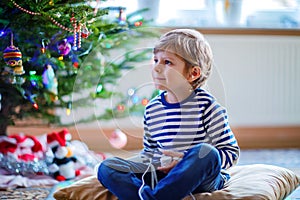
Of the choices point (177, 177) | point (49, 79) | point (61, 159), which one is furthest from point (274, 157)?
point (177, 177)

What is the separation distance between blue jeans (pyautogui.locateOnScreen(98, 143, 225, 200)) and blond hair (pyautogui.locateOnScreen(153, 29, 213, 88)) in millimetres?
220

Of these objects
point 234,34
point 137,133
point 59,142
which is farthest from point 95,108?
point 234,34

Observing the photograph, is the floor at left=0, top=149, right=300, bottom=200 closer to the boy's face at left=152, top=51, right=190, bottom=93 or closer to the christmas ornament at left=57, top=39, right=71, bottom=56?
the christmas ornament at left=57, top=39, right=71, bottom=56

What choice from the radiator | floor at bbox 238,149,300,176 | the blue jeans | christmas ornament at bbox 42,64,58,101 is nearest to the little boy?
the blue jeans

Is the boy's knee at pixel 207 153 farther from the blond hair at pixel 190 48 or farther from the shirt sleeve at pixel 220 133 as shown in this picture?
the blond hair at pixel 190 48

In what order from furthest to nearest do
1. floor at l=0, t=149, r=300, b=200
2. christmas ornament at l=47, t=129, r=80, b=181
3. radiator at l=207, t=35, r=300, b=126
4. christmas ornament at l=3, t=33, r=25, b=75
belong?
radiator at l=207, t=35, r=300, b=126, christmas ornament at l=47, t=129, r=80, b=181, floor at l=0, t=149, r=300, b=200, christmas ornament at l=3, t=33, r=25, b=75

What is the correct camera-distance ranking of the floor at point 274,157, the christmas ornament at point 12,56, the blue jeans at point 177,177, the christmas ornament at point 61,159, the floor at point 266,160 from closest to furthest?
the blue jeans at point 177,177, the christmas ornament at point 12,56, the floor at point 266,160, the christmas ornament at point 61,159, the floor at point 274,157

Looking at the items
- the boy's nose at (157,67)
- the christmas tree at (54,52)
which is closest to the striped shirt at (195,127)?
the boy's nose at (157,67)

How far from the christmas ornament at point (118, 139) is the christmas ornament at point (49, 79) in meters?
0.66

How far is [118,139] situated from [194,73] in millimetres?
282

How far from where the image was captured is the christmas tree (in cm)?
195

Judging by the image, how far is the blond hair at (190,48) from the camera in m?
1.58

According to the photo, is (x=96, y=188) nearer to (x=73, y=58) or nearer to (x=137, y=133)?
(x=137, y=133)

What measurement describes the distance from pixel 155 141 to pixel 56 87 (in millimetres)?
783
